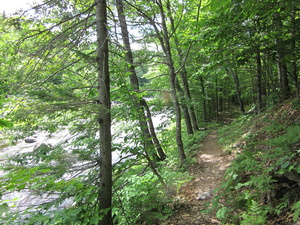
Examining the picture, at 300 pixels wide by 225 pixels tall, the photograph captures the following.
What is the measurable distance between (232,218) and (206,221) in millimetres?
690

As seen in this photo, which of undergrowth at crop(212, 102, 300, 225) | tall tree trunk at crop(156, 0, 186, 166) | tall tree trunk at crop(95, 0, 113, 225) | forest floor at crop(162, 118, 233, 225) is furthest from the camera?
tall tree trunk at crop(156, 0, 186, 166)

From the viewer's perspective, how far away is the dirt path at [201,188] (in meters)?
4.05

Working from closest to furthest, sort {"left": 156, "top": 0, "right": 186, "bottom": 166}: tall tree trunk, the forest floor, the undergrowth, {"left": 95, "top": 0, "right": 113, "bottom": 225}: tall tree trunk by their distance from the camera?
1. the undergrowth
2. {"left": 95, "top": 0, "right": 113, "bottom": 225}: tall tree trunk
3. the forest floor
4. {"left": 156, "top": 0, "right": 186, "bottom": 166}: tall tree trunk

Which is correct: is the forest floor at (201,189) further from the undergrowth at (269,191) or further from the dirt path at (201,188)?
the undergrowth at (269,191)

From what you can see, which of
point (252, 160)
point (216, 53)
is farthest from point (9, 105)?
point (216, 53)

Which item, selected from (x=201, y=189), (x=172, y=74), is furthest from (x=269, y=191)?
(x=172, y=74)

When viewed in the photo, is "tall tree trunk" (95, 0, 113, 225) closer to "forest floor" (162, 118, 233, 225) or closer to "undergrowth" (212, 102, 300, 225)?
"forest floor" (162, 118, 233, 225)

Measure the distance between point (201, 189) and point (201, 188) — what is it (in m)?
0.07

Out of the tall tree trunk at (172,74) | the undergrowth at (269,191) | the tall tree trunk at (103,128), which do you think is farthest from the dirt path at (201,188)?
the tall tree trunk at (103,128)

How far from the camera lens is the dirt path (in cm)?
405

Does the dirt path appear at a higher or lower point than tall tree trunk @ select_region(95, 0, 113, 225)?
lower

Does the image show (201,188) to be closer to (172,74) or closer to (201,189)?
(201,189)

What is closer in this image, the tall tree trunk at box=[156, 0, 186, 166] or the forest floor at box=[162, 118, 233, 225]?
the forest floor at box=[162, 118, 233, 225]

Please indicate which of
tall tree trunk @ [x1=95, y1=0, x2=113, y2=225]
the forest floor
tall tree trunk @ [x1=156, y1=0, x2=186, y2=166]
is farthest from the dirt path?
tall tree trunk @ [x1=95, y1=0, x2=113, y2=225]
